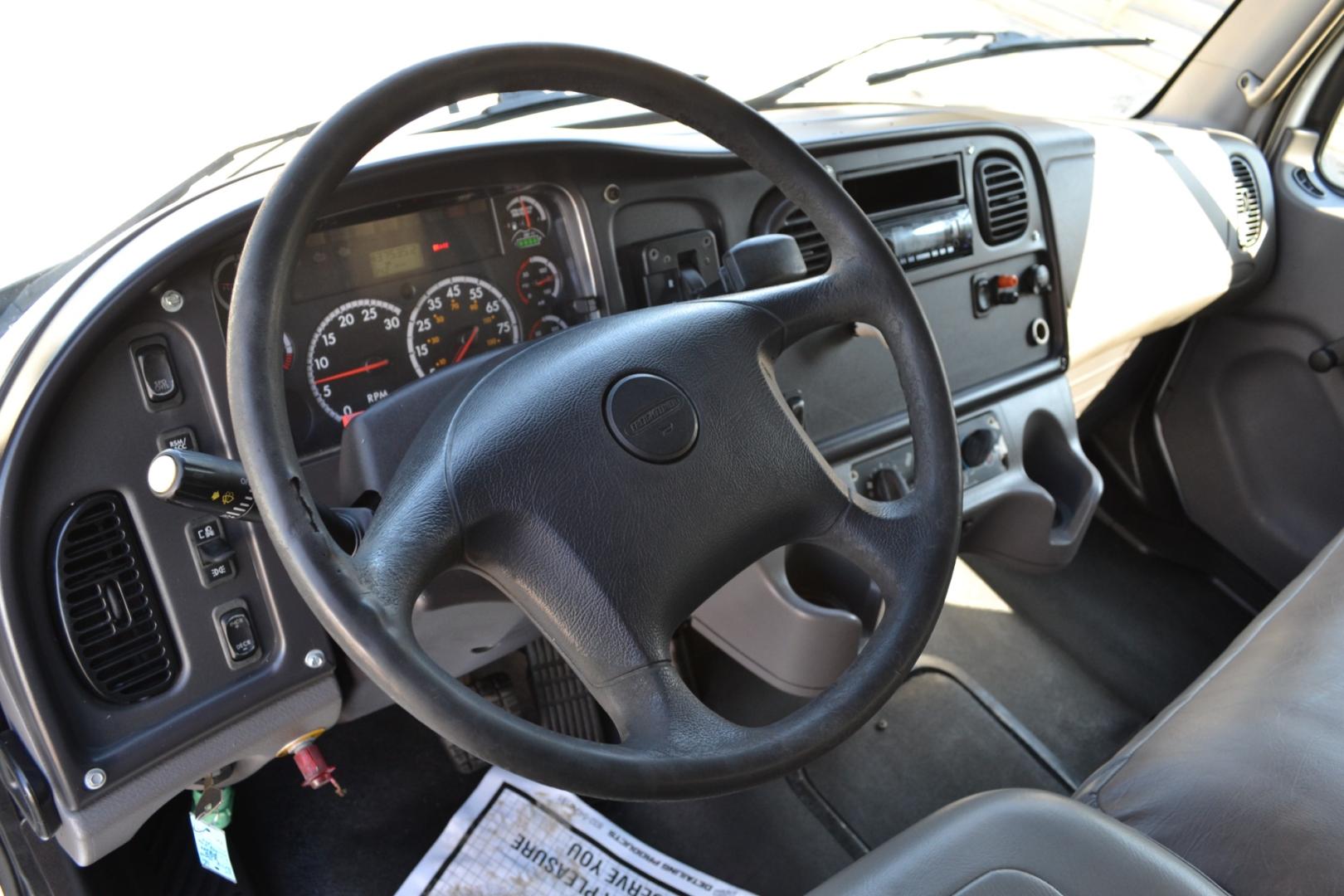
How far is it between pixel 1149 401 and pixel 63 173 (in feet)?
6.93

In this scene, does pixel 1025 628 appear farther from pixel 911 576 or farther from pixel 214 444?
pixel 214 444

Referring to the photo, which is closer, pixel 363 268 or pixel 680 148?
pixel 363 268

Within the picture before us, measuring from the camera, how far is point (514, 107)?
4.48 feet

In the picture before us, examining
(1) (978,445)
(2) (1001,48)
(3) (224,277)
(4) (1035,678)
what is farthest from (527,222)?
(4) (1035,678)

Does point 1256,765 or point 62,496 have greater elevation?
point 62,496

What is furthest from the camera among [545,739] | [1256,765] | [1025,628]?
[1025,628]

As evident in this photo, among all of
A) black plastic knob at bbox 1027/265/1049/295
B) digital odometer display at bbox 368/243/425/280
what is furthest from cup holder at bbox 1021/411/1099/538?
digital odometer display at bbox 368/243/425/280

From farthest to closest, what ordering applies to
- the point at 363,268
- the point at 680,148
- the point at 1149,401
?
the point at 1149,401 → the point at 680,148 → the point at 363,268

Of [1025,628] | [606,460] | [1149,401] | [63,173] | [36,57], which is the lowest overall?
[1025,628]

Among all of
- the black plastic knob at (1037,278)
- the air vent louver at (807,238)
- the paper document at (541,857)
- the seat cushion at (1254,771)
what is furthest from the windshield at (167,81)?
the paper document at (541,857)

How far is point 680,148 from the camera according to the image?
1253 millimetres

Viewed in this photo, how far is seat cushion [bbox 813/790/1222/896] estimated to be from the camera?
887mm

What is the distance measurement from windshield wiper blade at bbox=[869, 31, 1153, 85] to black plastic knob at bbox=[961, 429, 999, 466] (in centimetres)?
65

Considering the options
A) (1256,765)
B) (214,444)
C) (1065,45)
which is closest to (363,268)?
(214,444)
